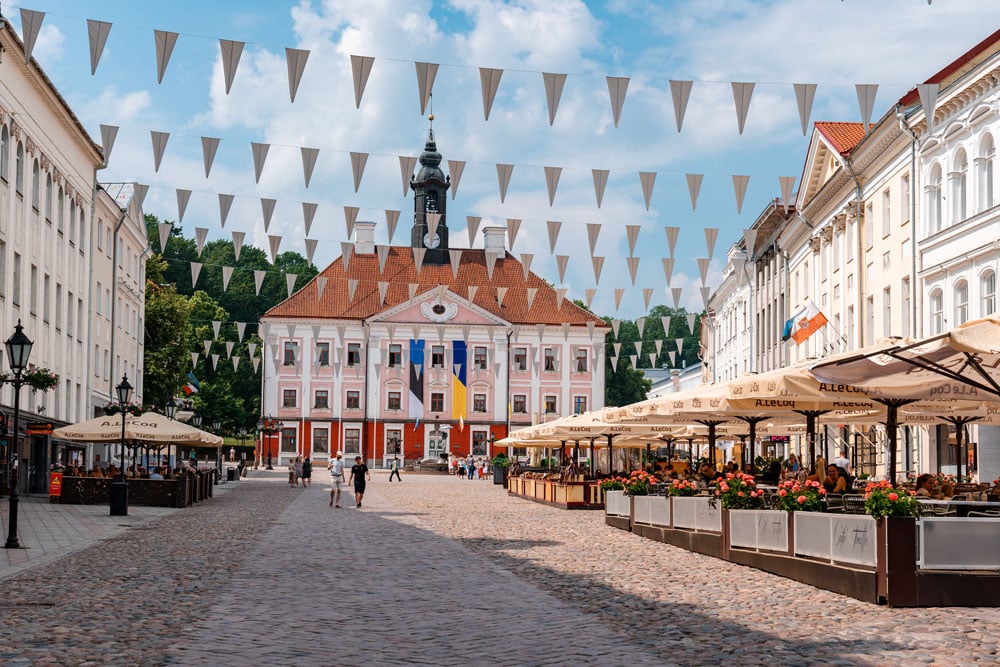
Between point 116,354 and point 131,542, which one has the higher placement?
point 116,354

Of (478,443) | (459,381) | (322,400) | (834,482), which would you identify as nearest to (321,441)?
(322,400)

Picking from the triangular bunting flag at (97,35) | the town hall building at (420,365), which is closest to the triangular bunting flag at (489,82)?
the triangular bunting flag at (97,35)

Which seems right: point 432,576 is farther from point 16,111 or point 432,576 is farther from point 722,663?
point 16,111

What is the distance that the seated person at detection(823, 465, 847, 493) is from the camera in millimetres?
19312

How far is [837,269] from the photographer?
46812 mm

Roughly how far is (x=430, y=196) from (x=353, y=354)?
13259 mm

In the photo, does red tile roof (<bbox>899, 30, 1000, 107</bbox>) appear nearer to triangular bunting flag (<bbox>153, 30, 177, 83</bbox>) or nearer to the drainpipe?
the drainpipe

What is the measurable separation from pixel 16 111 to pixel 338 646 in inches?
1212

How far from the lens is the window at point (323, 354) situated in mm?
99250

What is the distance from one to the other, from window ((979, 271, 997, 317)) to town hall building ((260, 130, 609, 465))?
65.6 meters

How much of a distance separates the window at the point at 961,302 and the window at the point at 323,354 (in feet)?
230

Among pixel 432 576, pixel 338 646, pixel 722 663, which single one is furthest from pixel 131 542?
pixel 722 663

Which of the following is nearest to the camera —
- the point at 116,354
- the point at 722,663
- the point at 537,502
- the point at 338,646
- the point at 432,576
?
the point at 722,663

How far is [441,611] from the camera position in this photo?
12.2m
